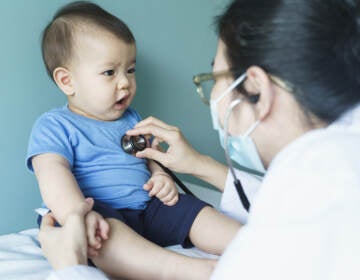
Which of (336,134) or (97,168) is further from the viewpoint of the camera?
(97,168)

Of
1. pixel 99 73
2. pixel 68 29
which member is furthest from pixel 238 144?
pixel 68 29

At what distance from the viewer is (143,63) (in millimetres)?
1479

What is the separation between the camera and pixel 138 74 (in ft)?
4.87

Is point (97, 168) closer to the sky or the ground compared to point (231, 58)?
closer to the ground

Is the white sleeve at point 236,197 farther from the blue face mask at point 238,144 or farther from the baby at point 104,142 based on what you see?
the blue face mask at point 238,144

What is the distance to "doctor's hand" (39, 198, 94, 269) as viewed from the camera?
2.63 ft

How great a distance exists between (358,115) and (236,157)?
284 mm

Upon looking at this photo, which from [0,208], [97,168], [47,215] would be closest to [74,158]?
[97,168]

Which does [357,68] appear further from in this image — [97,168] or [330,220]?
[97,168]

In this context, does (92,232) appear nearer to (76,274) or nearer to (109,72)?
(76,274)

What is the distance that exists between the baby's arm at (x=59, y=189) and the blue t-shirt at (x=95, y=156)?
0.04 metres

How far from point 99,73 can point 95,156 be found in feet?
0.71

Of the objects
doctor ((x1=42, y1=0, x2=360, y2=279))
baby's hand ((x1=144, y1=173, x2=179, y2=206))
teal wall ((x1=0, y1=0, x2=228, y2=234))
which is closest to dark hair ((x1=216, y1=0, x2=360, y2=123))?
doctor ((x1=42, y1=0, x2=360, y2=279))

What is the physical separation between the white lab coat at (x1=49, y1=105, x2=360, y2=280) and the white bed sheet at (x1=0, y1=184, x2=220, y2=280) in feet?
1.64
